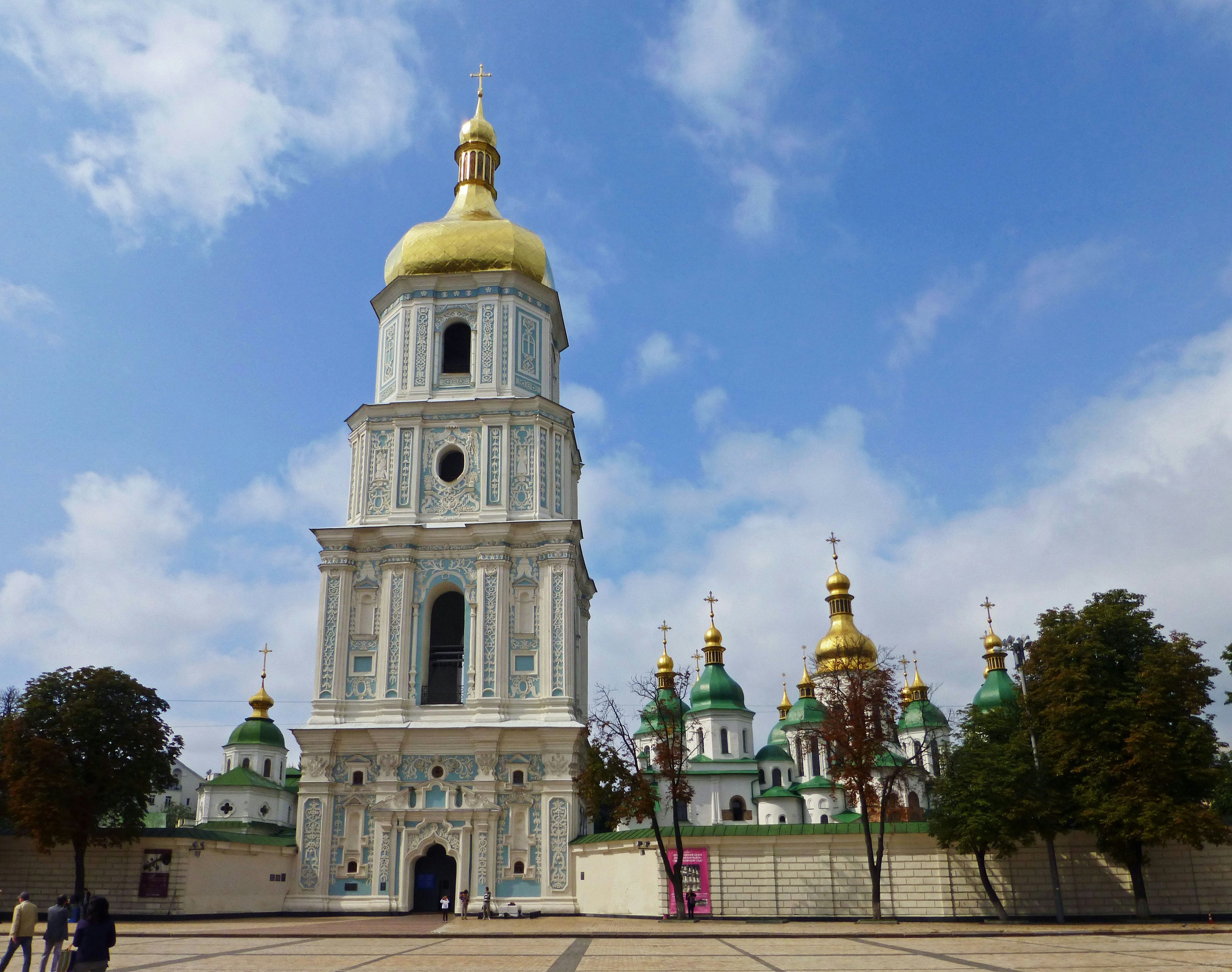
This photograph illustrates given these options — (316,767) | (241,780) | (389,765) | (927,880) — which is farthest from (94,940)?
(241,780)

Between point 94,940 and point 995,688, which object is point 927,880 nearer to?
point 94,940

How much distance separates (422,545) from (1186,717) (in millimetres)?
23637

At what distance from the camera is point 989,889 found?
89.7 feet

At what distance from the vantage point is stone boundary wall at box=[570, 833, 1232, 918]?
28031 millimetres

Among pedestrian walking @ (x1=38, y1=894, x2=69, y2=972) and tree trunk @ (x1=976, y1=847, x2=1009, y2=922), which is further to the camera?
tree trunk @ (x1=976, y1=847, x2=1009, y2=922)

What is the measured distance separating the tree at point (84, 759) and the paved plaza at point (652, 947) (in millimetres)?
3444

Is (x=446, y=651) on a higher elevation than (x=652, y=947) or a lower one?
higher

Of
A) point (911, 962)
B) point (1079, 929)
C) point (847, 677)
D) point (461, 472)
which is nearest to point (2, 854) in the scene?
point (461, 472)

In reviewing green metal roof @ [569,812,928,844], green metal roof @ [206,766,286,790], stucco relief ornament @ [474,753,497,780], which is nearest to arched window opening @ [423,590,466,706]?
stucco relief ornament @ [474,753,497,780]

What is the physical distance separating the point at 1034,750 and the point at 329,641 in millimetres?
22004

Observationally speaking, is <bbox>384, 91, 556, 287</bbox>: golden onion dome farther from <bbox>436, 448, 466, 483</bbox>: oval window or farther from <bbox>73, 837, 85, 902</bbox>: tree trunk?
<bbox>73, 837, 85, 902</bbox>: tree trunk

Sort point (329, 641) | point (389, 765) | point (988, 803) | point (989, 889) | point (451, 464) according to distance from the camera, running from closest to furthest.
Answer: point (988, 803) < point (989, 889) < point (389, 765) < point (329, 641) < point (451, 464)

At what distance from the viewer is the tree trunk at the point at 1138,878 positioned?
26859 mm

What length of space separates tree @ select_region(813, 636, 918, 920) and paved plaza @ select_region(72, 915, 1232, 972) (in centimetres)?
256
